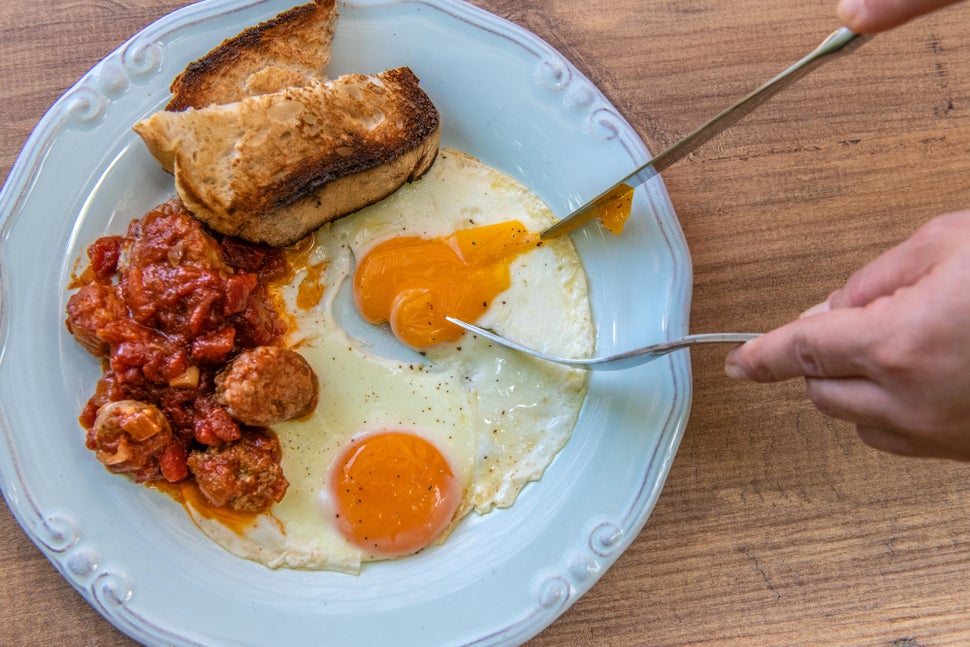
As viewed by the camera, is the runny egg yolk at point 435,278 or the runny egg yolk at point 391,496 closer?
the runny egg yolk at point 391,496

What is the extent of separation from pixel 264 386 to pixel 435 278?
3.09 feet

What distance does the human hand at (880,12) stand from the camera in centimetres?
192

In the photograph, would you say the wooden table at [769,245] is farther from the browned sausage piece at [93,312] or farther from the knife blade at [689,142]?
the browned sausage piece at [93,312]

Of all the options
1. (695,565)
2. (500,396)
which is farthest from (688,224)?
(695,565)

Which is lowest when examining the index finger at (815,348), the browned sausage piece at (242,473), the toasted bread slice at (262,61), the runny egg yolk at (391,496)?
the runny egg yolk at (391,496)

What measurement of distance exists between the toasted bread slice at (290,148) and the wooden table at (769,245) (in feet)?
2.68

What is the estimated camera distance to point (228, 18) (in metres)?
3.01

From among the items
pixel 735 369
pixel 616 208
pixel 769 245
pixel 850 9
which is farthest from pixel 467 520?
pixel 850 9

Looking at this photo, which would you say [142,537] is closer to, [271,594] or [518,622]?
[271,594]

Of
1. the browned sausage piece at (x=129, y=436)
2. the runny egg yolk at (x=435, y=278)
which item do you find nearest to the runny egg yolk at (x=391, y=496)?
the runny egg yolk at (x=435, y=278)

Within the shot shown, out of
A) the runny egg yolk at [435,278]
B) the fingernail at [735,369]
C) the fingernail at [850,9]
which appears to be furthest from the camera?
the runny egg yolk at [435,278]

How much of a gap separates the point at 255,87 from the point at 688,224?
2.19m

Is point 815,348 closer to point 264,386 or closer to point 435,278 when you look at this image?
point 435,278

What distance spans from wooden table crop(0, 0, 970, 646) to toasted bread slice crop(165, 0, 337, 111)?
597 mm
